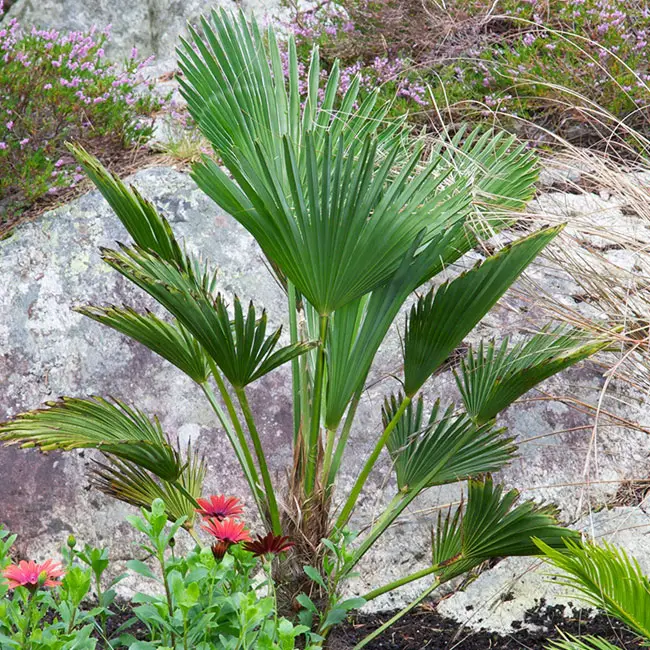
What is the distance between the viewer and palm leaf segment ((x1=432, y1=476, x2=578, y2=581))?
1.93 m

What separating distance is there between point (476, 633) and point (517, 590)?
0.20 meters

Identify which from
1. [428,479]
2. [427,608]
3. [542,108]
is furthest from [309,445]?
[542,108]

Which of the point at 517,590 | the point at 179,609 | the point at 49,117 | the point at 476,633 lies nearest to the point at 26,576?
the point at 179,609

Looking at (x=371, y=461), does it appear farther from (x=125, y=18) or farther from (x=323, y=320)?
(x=125, y=18)

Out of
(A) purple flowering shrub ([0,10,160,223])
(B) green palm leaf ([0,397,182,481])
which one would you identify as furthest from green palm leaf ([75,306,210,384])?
(A) purple flowering shrub ([0,10,160,223])

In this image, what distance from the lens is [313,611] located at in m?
1.92

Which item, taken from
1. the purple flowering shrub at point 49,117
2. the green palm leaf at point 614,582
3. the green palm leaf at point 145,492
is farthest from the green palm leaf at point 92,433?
the purple flowering shrub at point 49,117

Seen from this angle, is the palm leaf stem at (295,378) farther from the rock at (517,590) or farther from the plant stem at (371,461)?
the rock at (517,590)

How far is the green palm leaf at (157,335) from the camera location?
72.8 inches

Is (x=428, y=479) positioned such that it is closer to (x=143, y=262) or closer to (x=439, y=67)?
(x=143, y=262)

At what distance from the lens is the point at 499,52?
12.9 ft

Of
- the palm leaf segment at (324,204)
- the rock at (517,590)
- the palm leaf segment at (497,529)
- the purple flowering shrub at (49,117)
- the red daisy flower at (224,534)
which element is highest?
the purple flowering shrub at (49,117)

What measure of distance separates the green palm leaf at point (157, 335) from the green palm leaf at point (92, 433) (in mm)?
183

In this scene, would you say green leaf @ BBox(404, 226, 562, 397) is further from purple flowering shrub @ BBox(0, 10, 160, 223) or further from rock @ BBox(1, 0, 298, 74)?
rock @ BBox(1, 0, 298, 74)
